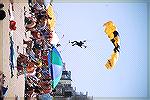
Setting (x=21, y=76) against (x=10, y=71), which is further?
(x=21, y=76)

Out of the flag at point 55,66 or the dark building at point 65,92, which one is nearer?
the flag at point 55,66

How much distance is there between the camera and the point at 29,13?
340cm

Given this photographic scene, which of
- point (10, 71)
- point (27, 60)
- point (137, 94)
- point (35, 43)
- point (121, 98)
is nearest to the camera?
point (10, 71)

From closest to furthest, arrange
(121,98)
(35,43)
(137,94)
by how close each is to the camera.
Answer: (35,43)
(121,98)
(137,94)

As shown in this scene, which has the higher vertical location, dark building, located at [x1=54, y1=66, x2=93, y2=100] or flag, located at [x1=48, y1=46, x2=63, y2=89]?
flag, located at [x1=48, y1=46, x2=63, y2=89]

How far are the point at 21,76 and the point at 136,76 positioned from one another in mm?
2960

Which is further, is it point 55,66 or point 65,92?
point 65,92

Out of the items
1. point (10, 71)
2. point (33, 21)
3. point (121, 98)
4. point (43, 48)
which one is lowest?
point (121, 98)

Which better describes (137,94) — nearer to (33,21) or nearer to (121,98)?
(121,98)

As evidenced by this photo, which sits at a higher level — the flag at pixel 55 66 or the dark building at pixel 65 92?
the flag at pixel 55 66

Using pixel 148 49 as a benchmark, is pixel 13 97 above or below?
below

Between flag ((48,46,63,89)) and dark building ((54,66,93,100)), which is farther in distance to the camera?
dark building ((54,66,93,100))

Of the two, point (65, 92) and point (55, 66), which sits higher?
point (55, 66)

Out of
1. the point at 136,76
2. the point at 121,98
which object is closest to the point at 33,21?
the point at 121,98
